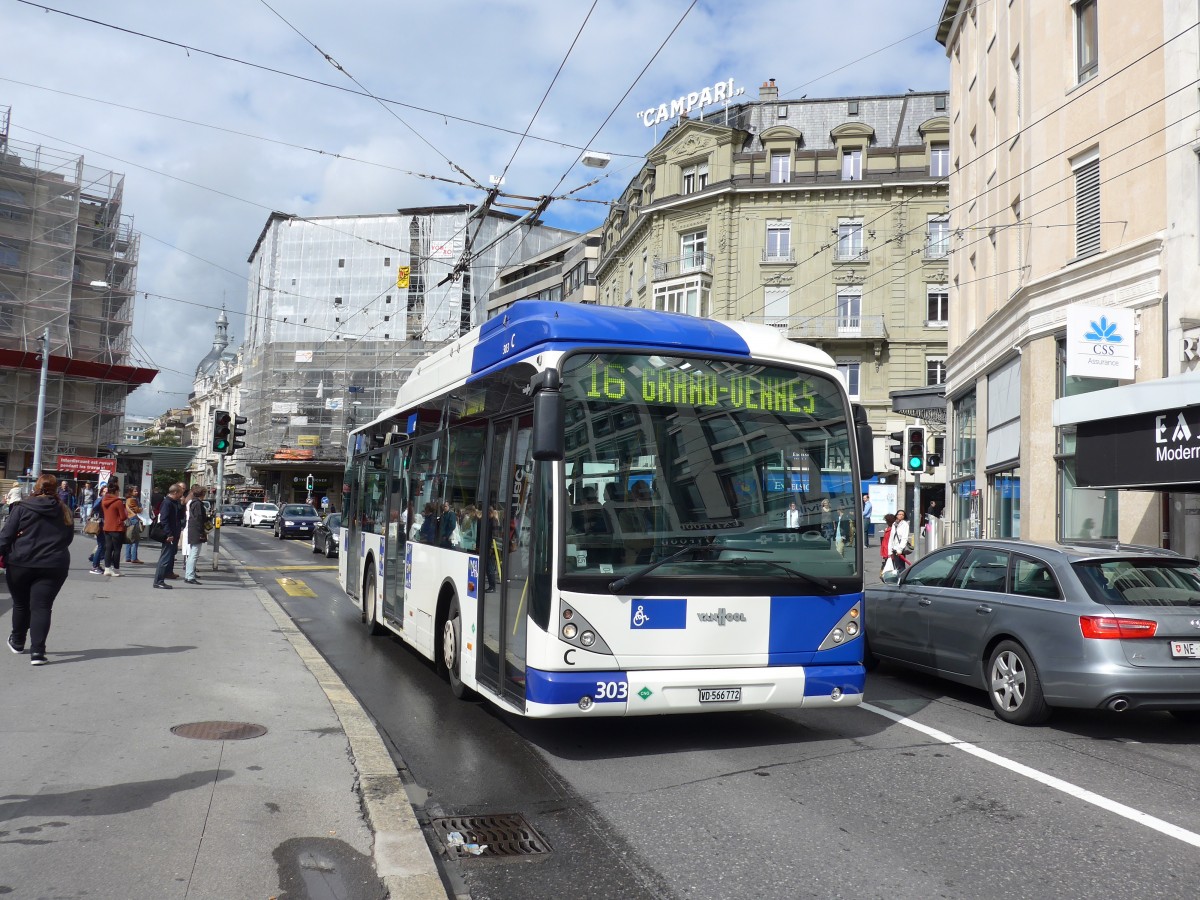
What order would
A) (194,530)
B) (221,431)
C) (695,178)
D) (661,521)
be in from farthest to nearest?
(695,178), (221,431), (194,530), (661,521)

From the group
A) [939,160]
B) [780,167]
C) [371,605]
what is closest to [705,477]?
[371,605]

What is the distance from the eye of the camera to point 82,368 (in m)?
51.8

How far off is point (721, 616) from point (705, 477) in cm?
91

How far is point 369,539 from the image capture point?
13148mm

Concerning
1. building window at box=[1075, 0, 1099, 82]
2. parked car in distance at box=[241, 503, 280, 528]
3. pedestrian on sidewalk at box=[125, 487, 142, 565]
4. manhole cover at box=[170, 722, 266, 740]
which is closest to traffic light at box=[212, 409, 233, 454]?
pedestrian on sidewalk at box=[125, 487, 142, 565]

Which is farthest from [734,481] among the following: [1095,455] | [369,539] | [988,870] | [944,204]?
[944,204]

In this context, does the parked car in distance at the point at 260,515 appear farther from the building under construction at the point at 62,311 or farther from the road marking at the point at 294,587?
the road marking at the point at 294,587

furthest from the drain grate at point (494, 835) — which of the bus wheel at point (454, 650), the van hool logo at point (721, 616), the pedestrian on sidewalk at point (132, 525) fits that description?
the pedestrian on sidewalk at point (132, 525)

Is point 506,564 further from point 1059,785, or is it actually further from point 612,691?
point 1059,785

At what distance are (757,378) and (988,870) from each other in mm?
3639

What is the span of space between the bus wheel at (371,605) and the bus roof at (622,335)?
5.27 metres

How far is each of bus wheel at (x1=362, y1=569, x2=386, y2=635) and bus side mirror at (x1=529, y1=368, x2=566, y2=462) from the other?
22.3ft

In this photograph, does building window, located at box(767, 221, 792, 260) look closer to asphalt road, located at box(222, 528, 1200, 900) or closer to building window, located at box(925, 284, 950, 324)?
building window, located at box(925, 284, 950, 324)

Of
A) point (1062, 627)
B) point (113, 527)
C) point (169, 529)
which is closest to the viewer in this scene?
point (1062, 627)
